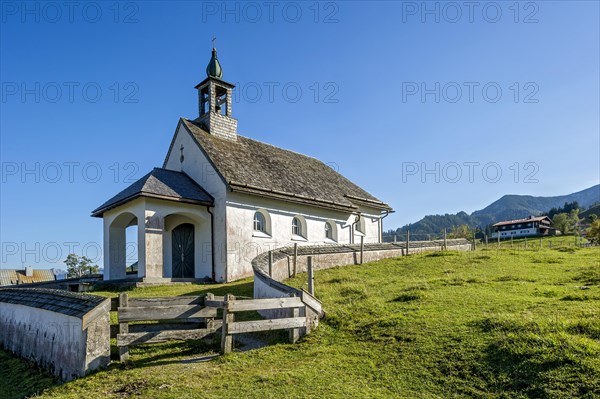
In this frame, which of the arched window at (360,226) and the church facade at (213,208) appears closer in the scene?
the church facade at (213,208)

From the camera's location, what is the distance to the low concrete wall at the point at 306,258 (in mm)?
11984

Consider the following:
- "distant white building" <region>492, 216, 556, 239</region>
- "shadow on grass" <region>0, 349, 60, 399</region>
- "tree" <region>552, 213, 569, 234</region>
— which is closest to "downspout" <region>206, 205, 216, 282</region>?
"shadow on grass" <region>0, 349, 60, 399</region>

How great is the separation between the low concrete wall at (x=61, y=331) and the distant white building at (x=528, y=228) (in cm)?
9663

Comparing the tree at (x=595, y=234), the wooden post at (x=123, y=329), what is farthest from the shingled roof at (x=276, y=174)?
the tree at (x=595, y=234)

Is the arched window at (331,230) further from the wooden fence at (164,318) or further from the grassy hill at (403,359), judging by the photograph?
the wooden fence at (164,318)

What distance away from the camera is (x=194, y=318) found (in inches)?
370

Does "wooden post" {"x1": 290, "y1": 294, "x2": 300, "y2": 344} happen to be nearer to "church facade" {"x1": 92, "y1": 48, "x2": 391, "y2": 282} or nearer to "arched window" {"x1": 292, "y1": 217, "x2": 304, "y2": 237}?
"church facade" {"x1": 92, "y1": 48, "x2": 391, "y2": 282}

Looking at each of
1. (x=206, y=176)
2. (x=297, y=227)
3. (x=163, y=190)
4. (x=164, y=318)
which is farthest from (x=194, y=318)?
(x=297, y=227)

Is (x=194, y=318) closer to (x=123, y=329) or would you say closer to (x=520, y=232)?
(x=123, y=329)

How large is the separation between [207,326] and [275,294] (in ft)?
7.93

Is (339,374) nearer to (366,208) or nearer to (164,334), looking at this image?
(164,334)

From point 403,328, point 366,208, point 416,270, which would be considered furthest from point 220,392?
point 366,208

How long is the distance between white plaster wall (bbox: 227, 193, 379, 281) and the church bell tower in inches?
206

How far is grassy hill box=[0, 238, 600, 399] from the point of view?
662 centimetres
